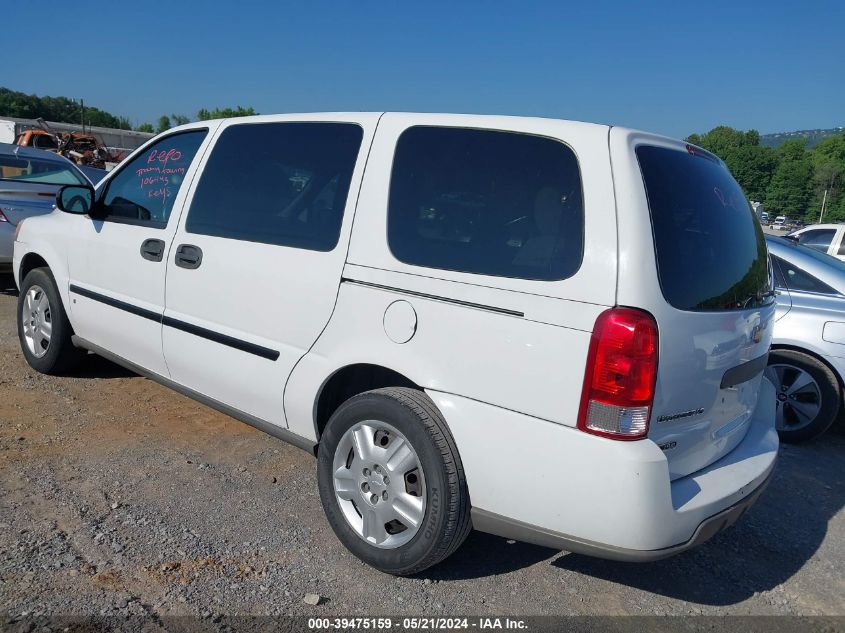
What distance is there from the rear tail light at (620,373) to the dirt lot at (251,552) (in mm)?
938

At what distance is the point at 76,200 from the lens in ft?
14.6

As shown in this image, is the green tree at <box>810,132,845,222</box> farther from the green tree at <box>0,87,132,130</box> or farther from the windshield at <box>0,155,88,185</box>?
the green tree at <box>0,87,132,130</box>

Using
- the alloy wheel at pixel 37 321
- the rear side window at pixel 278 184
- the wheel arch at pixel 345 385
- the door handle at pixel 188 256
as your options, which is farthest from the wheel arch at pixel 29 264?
the wheel arch at pixel 345 385

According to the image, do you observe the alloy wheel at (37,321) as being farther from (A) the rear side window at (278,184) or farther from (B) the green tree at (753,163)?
(B) the green tree at (753,163)

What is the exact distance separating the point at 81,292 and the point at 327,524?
2380mm

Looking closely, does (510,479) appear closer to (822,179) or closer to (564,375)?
(564,375)

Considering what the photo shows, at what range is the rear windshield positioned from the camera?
2.43 m

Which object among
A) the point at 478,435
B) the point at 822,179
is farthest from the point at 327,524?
the point at 822,179

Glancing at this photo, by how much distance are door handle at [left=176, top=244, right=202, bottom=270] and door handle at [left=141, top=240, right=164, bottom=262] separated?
17cm

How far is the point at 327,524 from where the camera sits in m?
3.28

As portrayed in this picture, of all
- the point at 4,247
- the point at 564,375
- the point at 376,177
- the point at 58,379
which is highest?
the point at 376,177

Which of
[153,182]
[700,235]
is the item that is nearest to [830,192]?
[700,235]

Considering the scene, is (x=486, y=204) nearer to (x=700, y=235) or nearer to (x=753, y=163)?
(x=700, y=235)

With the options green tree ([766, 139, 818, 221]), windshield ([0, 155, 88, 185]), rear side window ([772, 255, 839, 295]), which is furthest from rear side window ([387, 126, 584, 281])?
green tree ([766, 139, 818, 221])
